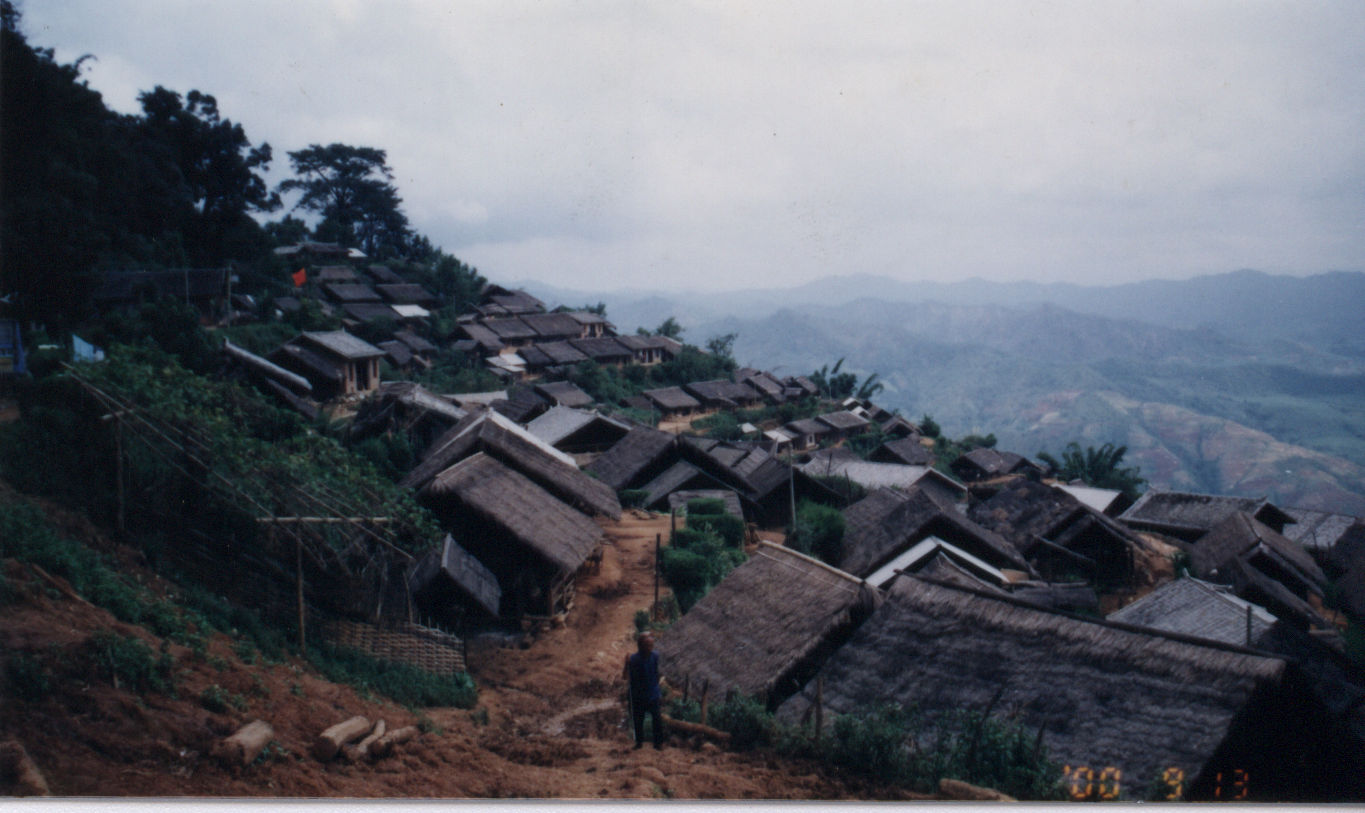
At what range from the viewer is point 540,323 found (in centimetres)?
4044

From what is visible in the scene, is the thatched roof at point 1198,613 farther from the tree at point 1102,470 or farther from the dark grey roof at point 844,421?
the dark grey roof at point 844,421

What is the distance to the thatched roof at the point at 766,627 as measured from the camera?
6.50 meters

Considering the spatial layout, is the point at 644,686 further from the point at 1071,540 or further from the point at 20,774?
the point at 1071,540

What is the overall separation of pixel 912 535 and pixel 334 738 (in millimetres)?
10251

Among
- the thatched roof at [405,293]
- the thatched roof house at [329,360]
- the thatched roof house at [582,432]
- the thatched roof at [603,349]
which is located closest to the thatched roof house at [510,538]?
the thatched roof house at [582,432]

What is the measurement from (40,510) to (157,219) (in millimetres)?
14775

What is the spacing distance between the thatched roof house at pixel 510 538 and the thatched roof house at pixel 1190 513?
16.4 m

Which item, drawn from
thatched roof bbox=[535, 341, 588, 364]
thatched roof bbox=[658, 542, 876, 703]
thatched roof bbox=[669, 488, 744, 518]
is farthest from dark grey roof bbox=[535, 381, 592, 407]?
thatched roof bbox=[658, 542, 876, 703]

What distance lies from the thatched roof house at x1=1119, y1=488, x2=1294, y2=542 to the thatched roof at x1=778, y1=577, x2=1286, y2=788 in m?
15.5

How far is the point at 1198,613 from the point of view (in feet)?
29.5

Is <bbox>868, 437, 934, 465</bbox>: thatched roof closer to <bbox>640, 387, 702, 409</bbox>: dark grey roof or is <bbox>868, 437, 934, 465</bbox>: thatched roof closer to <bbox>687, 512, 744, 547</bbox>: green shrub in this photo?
<bbox>640, 387, 702, 409</bbox>: dark grey roof

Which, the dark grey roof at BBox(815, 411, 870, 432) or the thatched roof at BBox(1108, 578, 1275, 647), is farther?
the dark grey roof at BBox(815, 411, 870, 432)

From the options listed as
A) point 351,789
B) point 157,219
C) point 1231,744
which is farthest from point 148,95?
point 1231,744

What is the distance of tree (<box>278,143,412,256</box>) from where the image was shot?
3372cm
